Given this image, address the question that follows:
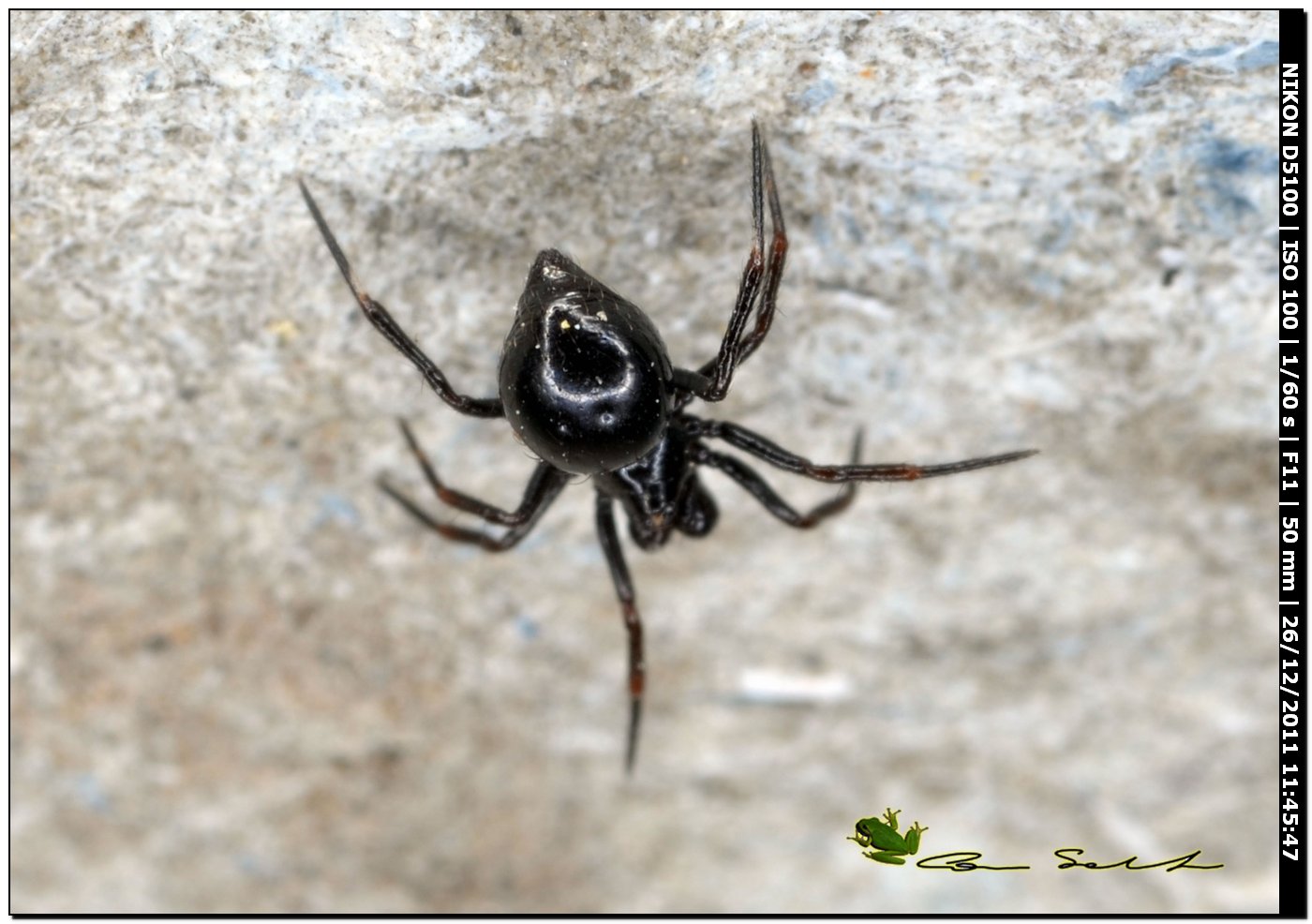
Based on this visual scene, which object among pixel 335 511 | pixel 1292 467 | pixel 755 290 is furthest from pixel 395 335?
pixel 1292 467

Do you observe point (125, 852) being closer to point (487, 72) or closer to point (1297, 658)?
point (487, 72)

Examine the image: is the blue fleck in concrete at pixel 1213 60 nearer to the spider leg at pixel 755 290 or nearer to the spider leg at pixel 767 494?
the spider leg at pixel 755 290

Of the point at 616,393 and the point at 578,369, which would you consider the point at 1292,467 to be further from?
the point at 578,369

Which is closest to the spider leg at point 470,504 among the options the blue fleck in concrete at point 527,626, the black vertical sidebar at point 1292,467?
the blue fleck in concrete at point 527,626

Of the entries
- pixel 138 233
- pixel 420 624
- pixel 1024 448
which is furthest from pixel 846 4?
pixel 420 624

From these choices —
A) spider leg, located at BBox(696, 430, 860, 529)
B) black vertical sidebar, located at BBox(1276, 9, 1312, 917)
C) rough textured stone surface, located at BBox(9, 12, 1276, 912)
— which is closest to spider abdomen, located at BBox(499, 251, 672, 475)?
rough textured stone surface, located at BBox(9, 12, 1276, 912)

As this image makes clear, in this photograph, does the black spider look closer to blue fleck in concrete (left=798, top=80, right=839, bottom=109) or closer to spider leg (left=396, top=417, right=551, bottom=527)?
spider leg (left=396, top=417, right=551, bottom=527)
